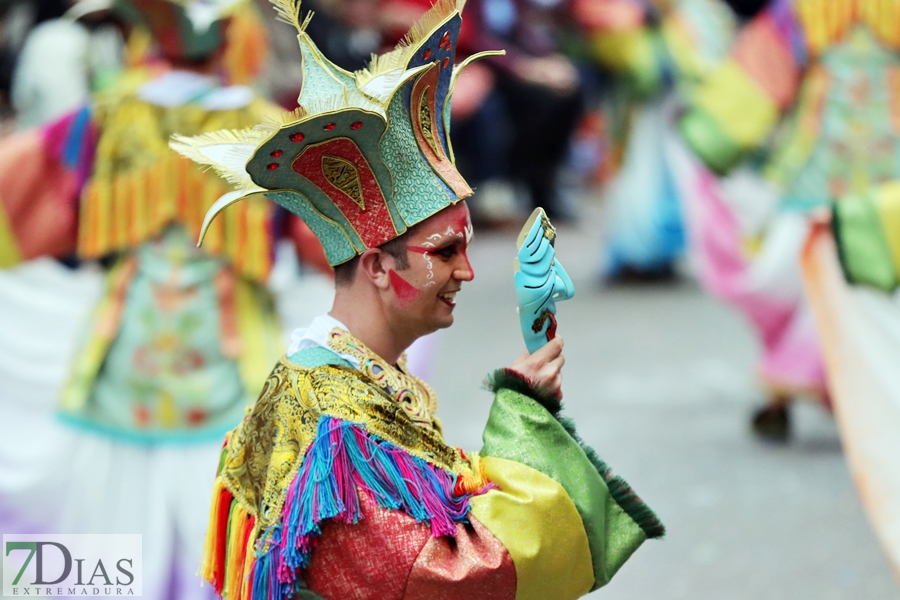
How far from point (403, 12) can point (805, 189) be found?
4.63 m

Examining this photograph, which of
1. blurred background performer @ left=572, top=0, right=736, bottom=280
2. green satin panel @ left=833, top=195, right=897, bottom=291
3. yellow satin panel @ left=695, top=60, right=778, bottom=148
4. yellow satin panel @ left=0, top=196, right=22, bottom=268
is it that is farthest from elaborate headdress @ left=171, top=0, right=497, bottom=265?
blurred background performer @ left=572, top=0, right=736, bottom=280

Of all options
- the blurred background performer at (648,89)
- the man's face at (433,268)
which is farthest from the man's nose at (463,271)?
the blurred background performer at (648,89)

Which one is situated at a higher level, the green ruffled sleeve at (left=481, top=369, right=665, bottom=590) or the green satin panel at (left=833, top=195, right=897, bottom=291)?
the green ruffled sleeve at (left=481, top=369, right=665, bottom=590)

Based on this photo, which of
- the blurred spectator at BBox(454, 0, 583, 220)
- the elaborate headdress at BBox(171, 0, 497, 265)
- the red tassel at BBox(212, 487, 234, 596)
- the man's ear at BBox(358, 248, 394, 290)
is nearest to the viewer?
the elaborate headdress at BBox(171, 0, 497, 265)

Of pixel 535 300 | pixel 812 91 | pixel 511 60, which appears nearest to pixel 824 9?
pixel 812 91

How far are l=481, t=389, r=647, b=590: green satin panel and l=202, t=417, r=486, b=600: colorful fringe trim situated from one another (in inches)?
3.0

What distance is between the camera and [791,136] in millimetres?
5367

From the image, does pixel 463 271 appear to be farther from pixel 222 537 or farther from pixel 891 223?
pixel 891 223

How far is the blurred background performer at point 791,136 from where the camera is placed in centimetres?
510

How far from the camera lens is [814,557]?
429 cm

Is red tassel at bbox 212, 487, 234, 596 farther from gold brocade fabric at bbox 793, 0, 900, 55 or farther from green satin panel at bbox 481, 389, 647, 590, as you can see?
gold brocade fabric at bbox 793, 0, 900, 55

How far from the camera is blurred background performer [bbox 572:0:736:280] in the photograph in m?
8.55

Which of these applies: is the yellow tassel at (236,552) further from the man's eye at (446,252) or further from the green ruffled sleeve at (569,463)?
the man's eye at (446,252)

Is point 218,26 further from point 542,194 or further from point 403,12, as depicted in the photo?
point 542,194
